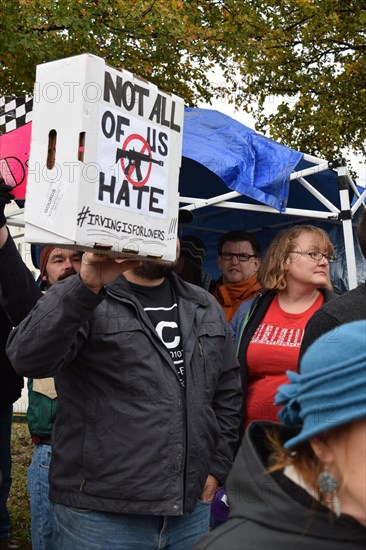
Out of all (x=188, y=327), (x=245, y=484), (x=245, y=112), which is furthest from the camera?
(x=245, y=112)

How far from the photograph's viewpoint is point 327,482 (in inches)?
51.9

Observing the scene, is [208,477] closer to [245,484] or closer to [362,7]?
[245,484]

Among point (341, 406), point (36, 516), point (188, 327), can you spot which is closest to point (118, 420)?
point (188, 327)

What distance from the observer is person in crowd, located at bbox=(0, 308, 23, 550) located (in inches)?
153

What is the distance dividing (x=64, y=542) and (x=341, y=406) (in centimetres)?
170

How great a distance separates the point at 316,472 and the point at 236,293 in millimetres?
3370

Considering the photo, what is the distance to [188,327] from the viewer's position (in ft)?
9.35

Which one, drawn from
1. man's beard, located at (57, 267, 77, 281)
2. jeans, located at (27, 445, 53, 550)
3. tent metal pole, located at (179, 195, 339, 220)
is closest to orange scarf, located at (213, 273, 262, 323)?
tent metal pole, located at (179, 195, 339, 220)

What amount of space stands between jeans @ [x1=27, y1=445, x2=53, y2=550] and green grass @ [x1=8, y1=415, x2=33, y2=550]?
170 centimetres

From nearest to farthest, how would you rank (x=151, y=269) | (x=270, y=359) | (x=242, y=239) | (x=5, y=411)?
(x=151, y=269), (x=270, y=359), (x=5, y=411), (x=242, y=239)

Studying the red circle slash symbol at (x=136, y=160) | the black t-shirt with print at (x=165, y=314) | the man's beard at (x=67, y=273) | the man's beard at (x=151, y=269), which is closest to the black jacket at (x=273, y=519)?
the red circle slash symbol at (x=136, y=160)

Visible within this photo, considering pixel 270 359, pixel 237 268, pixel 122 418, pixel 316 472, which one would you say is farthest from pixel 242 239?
pixel 316 472

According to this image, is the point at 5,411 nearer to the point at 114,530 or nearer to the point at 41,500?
the point at 41,500

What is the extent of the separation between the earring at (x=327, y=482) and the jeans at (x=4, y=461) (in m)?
3.21
